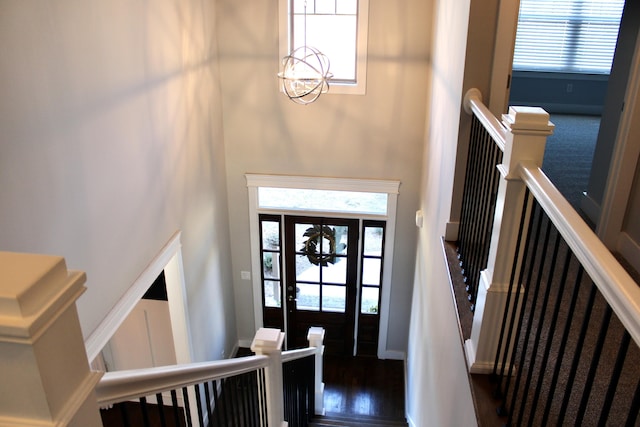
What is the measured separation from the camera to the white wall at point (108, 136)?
256 cm

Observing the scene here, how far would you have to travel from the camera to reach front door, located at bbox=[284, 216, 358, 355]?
6.20 meters

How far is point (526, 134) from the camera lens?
5.78 ft

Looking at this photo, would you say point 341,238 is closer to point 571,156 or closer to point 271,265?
point 271,265

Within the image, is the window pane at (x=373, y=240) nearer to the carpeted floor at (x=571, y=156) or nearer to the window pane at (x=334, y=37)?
the window pane at (x=334, y=37)

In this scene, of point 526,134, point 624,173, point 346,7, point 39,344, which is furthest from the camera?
point 346,7

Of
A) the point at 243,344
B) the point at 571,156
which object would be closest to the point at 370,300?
the point at 243,344

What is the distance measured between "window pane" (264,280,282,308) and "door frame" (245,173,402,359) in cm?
10

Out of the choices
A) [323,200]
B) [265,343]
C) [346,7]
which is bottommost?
[323,200]

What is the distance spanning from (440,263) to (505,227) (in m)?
1.68

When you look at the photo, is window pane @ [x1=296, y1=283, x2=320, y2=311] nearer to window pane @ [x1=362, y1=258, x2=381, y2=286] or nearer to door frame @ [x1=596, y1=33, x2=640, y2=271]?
window pane @ [x1=362, y1=258, x2=381, y2=286]

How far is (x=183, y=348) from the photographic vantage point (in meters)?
4.97

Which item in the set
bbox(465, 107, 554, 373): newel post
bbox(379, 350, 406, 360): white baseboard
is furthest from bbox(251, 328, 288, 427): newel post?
bbox(379, 350, 406, 360): white baseboard

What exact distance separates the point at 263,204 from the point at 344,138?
1262 millimetres

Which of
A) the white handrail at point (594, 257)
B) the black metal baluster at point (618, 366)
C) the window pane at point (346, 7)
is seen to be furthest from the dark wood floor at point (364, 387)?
the black metal baluster at point (618, 366)
